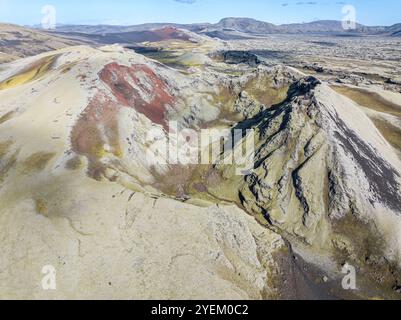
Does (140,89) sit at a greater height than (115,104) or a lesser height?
greater

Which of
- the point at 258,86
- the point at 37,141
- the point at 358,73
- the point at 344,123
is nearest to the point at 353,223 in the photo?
the point at 344,123

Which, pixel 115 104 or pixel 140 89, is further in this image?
pixel 140 89

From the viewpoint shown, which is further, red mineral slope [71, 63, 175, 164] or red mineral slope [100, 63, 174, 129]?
red mineral slope [100, 63, 174, 129]

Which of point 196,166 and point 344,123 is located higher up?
point 344,123

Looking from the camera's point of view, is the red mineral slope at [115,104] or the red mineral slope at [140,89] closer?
the red mineral slope at [115,104]
